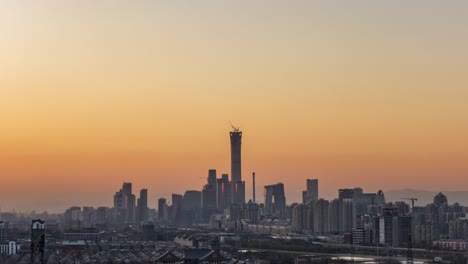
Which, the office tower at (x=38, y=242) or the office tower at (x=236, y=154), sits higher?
the office tower at (x=236, y=154)

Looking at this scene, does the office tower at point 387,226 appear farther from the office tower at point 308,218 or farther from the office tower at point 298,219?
the office tower at point 298,219

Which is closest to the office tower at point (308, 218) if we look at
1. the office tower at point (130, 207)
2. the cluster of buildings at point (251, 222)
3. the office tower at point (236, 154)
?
the cluster of buildings at point (251, 222)

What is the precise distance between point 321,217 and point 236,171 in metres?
29.2

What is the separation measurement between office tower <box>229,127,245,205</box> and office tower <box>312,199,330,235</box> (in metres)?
25.0

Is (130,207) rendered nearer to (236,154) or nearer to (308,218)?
(236,154)

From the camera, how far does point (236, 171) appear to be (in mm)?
121938

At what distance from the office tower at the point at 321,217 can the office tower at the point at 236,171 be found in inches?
983

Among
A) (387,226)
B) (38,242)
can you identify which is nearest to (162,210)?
(387,226)

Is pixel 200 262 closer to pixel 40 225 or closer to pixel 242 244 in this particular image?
pixel 40 225

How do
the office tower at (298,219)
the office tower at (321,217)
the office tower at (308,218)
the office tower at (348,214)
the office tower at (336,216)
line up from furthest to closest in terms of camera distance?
1. the office tower at (298,219)
2. the office tower at (308,218)
3. the office tower at (321,217)
4. the office tower at (336,216)
5. the office tower at (348,214)

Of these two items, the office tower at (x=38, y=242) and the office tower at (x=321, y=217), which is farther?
the office tower at (x=321, y=217)

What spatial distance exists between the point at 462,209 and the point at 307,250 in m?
43.0

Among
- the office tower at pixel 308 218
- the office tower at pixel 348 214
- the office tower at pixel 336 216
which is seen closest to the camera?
the office tower at pixel 348 214

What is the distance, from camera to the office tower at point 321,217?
3674 inches
